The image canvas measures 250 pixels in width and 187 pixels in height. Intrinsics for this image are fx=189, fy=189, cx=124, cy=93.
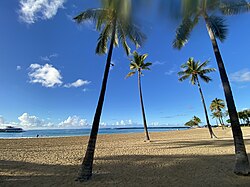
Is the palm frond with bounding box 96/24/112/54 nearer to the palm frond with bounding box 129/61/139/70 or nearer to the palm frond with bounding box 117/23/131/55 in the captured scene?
the palm frond with bounding box 117/23/131/55

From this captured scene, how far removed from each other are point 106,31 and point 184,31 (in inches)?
153

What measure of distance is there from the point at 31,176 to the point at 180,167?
584 cm

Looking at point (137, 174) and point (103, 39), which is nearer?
point (137, 174)

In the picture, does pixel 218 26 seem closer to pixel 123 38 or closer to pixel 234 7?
pixel 234 7

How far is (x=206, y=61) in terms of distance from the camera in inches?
890

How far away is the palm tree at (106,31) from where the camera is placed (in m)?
6.70

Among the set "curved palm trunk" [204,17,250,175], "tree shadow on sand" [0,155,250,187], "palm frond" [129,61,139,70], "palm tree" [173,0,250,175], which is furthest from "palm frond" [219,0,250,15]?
"palm frond" [129,61,139,70]

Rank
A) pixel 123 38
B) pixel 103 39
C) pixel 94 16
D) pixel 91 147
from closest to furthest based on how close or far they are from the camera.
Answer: pixel 91 147 → pixel 94 16 → pixel 103 39 → pixel 123 38

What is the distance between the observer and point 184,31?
9383mm

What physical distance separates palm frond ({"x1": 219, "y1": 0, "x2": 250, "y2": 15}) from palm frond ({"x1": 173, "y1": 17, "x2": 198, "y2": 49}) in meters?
1.19

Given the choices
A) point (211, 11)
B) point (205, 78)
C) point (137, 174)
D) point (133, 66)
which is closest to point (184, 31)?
point (211, 11)

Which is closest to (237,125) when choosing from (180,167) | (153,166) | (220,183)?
(220,183)

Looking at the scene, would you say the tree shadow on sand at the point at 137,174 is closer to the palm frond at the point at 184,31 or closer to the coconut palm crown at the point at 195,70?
the palm frond at the point at 184,31

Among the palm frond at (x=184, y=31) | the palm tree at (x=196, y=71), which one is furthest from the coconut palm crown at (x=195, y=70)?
the palm frond at (x=184, y=31)
